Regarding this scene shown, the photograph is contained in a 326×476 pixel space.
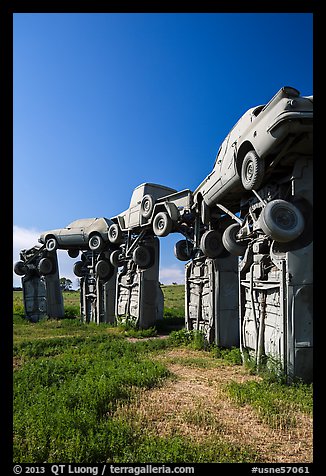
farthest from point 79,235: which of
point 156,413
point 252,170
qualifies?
point 156,413

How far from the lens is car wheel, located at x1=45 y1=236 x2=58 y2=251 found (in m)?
20.4

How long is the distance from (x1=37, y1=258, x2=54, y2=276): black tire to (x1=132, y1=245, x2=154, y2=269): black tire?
7.91 m

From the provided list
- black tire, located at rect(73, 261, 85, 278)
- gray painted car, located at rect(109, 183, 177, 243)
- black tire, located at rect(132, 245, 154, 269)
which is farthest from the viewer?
black tire, located at rect(73, 261, 85, 278)

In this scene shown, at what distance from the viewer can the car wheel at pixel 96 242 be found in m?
18.7

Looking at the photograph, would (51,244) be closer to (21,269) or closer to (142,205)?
(21,269)

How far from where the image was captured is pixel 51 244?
20.6 metres

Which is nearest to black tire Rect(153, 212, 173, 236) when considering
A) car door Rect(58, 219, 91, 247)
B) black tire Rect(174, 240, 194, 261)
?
black tire Rect(174, 240, 194, 261)

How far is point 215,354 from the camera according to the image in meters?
9.48

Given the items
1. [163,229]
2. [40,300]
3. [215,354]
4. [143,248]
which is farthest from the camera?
[40,300]

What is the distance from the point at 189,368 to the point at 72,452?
4.72 metres

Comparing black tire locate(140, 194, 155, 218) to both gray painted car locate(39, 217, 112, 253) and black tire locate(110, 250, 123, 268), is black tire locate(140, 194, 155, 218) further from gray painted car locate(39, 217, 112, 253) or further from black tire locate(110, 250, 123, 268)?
gray painted car locate(39, 217, 112, 253)

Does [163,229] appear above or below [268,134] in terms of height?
below
